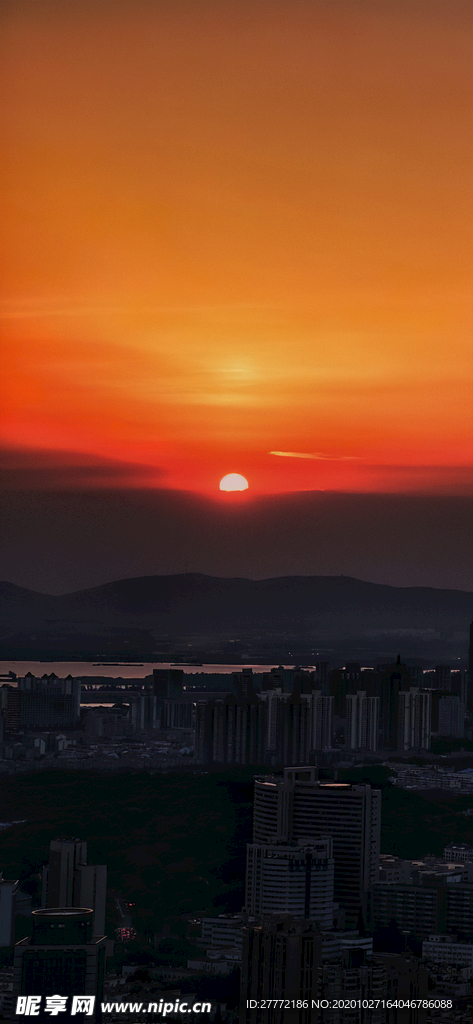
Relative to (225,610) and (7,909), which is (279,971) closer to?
(7,909)

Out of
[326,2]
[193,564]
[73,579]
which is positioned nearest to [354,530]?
[193,564]

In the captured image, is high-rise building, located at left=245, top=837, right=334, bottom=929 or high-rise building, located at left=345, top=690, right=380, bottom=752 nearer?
high-rise building, located at left=245, top=837, right=334, bottom=929

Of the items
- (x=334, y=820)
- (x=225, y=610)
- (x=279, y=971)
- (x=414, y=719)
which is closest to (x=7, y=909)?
(x=279, y=971)

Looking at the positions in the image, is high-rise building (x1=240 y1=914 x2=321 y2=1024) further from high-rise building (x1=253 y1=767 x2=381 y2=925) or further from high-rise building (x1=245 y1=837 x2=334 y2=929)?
high-rise building (x1=253 y1=767 x2=381 y2=925)

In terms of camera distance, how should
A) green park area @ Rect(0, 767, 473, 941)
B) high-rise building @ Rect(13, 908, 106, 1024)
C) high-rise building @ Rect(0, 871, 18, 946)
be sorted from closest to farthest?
high-rise building @ Rect(13, 908, 106, 1024) → high-rise building @ Rect(0, 871, 18, 946) → green park area @ Rect(0, 767, 473, 941)

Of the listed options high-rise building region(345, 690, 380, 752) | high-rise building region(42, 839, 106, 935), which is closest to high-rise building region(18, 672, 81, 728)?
high-rise building region(42, 839, 106, 935)

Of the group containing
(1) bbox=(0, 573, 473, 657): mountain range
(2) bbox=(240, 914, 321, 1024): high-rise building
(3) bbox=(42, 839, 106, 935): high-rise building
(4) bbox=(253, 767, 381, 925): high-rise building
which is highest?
(1) bbox=(0, 573, 473, 657): mountain range

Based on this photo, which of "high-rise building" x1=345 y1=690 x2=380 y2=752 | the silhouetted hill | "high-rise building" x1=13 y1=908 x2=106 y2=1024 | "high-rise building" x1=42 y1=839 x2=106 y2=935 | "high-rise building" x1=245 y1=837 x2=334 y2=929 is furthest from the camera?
"high-rise building" x1=345 y1=690 x2=380 y2=752

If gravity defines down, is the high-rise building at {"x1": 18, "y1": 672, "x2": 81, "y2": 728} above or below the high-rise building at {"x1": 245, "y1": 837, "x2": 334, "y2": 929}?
above
